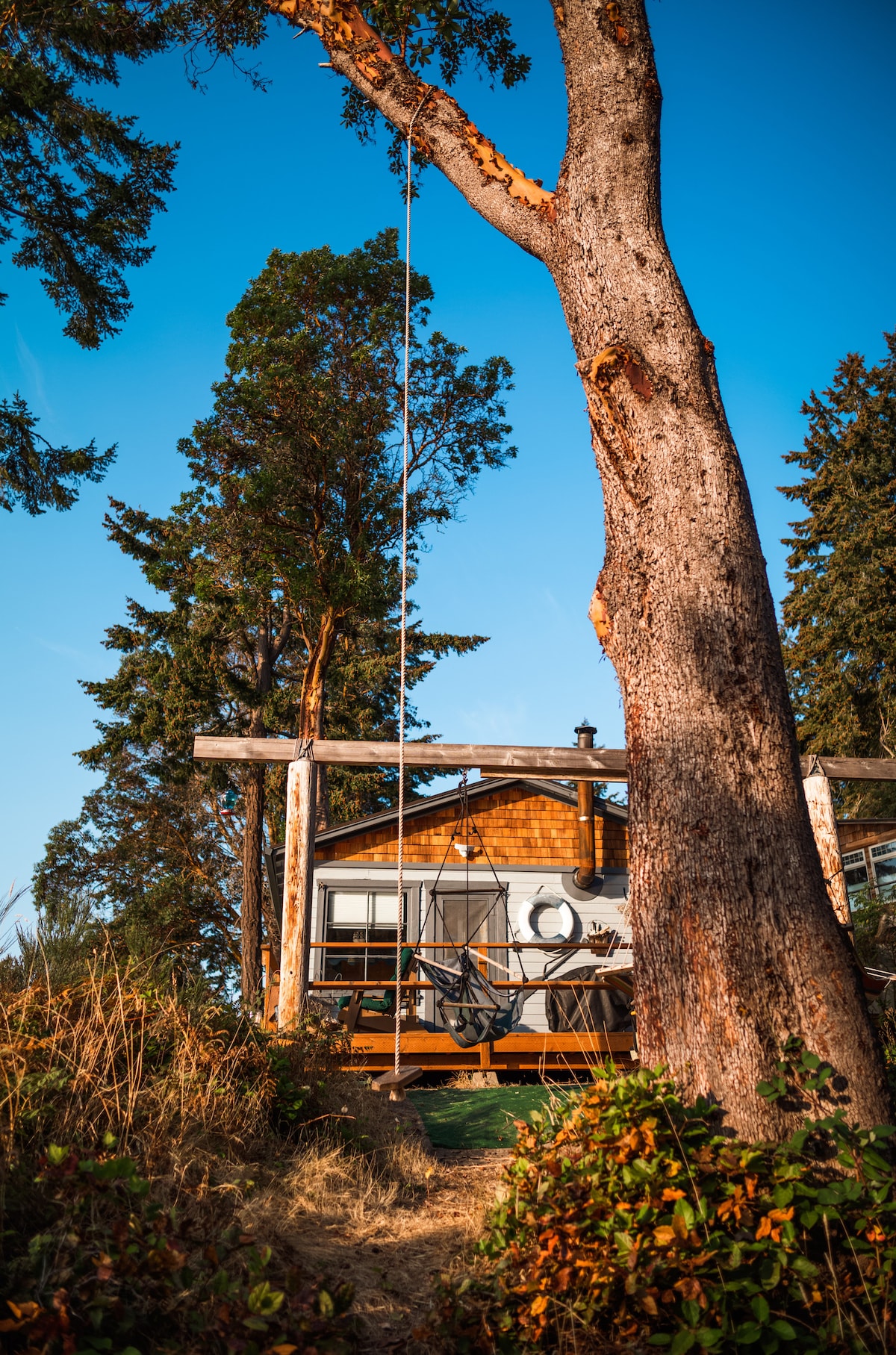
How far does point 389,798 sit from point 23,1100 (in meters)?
19.2

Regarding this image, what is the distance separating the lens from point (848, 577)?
861 inches

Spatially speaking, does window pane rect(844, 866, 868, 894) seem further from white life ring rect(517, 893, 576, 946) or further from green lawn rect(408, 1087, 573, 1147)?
green lawn rect(408, 1087, 573, 1147)

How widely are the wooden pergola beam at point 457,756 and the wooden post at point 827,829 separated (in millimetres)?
91

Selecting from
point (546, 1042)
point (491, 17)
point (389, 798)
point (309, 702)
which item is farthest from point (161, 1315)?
point (389, 798)

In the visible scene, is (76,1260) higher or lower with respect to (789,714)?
lower

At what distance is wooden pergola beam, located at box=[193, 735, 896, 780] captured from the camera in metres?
7.51

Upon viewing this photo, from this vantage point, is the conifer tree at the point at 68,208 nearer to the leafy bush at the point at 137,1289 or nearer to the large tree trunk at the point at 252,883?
the large tree trunk at the point at 252,883

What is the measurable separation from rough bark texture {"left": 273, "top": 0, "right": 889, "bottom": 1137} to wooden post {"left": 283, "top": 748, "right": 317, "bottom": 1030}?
13.8ft

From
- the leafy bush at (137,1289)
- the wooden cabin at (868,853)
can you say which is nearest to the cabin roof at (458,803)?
the wooden cabin at (868,853)

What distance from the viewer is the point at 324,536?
15.4 metres

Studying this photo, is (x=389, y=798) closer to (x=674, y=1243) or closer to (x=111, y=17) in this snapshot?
(x=111, y=17)

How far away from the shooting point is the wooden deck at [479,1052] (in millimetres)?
7691

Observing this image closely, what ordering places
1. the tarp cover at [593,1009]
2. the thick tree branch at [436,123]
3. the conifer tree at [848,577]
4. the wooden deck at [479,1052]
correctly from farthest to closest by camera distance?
the conifer tree at [848,577]
the tarp cover at [593,1009]
the wooden deck at [479,1052]
the thick tree branch at [436,123]

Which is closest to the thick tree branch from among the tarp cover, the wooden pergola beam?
the wooden pergola beam
